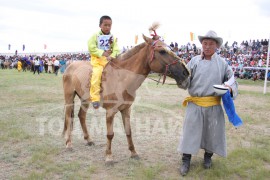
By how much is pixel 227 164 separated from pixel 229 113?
3.42 feet

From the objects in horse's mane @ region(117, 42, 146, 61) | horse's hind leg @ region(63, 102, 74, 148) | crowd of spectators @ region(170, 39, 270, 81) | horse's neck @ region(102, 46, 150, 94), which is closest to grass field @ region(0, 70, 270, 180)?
horse's hind leg @ region(63, 102, 74, 148)

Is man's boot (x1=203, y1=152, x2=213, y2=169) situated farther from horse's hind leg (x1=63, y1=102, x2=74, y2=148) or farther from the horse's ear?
horse's hind leg (x1=63, y1=102, x2=74, y2=148)

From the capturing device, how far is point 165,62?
13.5ft

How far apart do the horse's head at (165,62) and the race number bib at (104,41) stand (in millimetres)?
988

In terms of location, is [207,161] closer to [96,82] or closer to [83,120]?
[96,82]

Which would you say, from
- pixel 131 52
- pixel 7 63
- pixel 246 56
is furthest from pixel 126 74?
pixel 7 63

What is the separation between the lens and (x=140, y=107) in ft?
30.8

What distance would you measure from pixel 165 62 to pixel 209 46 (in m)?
0.69

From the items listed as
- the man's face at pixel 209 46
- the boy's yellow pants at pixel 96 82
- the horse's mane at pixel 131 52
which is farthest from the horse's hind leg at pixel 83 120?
the man's face at pixel 209 46

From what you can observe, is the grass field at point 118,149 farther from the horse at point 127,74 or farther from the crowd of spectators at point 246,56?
the crowd of spectators at point 246,56

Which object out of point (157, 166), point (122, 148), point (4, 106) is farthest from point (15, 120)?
point (157, 166)

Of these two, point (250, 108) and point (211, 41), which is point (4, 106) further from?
point (250, 108)

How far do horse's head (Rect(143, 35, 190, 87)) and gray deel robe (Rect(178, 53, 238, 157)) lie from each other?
179mm

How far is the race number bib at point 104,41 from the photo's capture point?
16.1 ft
